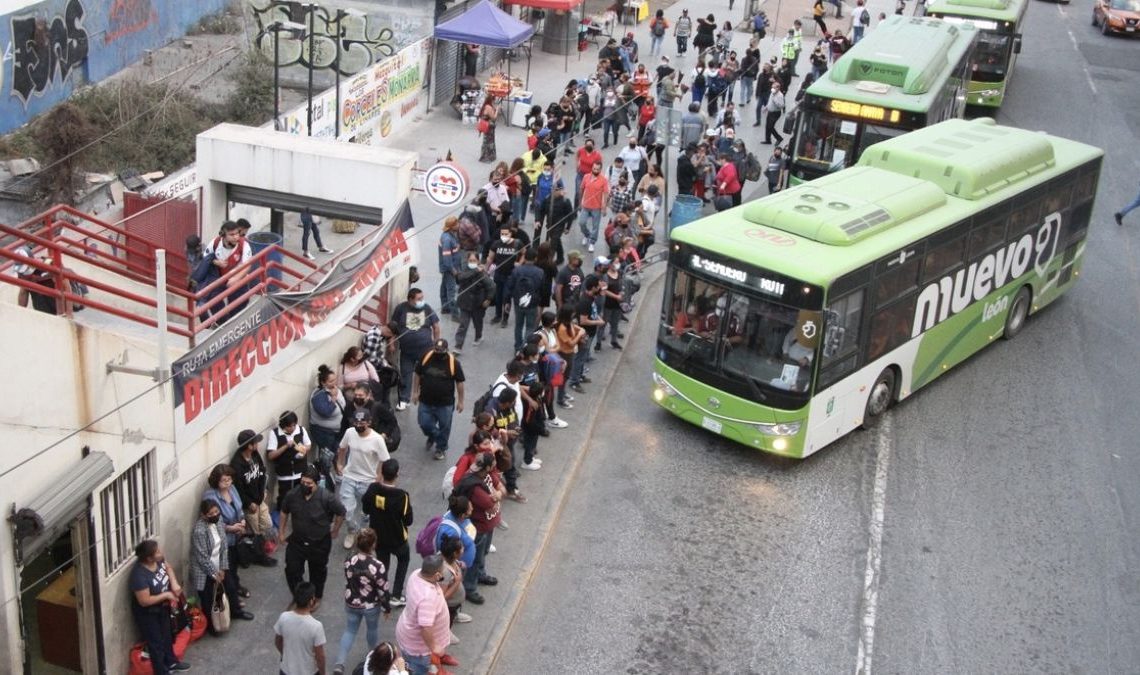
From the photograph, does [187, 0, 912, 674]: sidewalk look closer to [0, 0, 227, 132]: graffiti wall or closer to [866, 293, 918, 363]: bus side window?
[866, 293, 918, 363]: bus side window

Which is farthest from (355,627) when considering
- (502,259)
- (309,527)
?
(502,259)

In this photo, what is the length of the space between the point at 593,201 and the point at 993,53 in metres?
15.3

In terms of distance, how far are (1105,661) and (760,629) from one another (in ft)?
10.5

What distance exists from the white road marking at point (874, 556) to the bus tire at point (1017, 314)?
3.57m

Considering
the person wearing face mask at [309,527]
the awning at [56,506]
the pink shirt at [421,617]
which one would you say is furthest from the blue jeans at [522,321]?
the awning at [56,506]

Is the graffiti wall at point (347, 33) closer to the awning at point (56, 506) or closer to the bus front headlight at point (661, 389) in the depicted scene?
the bus front headlight at point (661, 389)

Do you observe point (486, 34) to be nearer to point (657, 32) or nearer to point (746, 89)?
point (746, 89)

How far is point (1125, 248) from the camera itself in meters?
24.1

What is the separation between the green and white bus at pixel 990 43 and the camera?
3203 cm

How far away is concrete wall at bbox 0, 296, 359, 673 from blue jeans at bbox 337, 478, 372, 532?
127cm

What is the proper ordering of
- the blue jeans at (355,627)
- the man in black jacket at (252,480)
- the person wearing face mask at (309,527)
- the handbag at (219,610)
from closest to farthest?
the blue jeans at (355,627) < the person wearing face mask at (309,527) < the handbag at (219,610) < the man in black jacket at (252,480)

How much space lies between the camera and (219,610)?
11.5m

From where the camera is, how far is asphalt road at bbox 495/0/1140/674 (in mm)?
12242

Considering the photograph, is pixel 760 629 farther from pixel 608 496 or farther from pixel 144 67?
pixel 144 67
